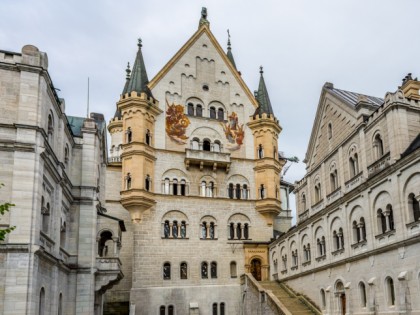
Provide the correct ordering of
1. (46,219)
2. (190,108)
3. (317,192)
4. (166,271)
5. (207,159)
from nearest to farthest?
(46,219) → (317,192) → (166,271) → (207,159) → (190,108)

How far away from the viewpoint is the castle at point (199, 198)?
2411 cm

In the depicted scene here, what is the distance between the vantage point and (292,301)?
138ft

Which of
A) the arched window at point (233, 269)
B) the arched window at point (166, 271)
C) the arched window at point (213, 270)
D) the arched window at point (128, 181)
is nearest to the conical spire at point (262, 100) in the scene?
the arched window at point (128, 181)

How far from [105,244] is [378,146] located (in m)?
24.2

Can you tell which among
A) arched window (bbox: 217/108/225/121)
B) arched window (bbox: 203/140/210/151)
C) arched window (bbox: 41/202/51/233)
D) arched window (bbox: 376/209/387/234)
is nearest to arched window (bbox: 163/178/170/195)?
arched window (bbox: 203/140/210/151)

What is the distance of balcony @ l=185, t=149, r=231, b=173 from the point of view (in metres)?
51.7

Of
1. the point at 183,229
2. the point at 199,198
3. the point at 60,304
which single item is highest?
the point at 199,198

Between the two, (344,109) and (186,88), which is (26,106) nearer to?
(344,109)

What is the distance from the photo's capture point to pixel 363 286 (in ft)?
103

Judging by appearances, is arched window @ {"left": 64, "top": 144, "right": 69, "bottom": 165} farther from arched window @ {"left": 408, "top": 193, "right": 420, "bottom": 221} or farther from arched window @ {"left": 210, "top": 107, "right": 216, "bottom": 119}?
arched window @ {"left": 210, "top": 107, "right": 216, "bottom": 119}

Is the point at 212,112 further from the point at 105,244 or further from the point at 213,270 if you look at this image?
the point at 105,244

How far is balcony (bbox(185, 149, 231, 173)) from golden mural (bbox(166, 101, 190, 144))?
2007 mm

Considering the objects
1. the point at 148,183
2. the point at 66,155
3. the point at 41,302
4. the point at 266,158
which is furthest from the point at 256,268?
the point at 41,302

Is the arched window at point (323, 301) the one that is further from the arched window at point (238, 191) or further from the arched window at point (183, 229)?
the arched window at point (238, 191)
